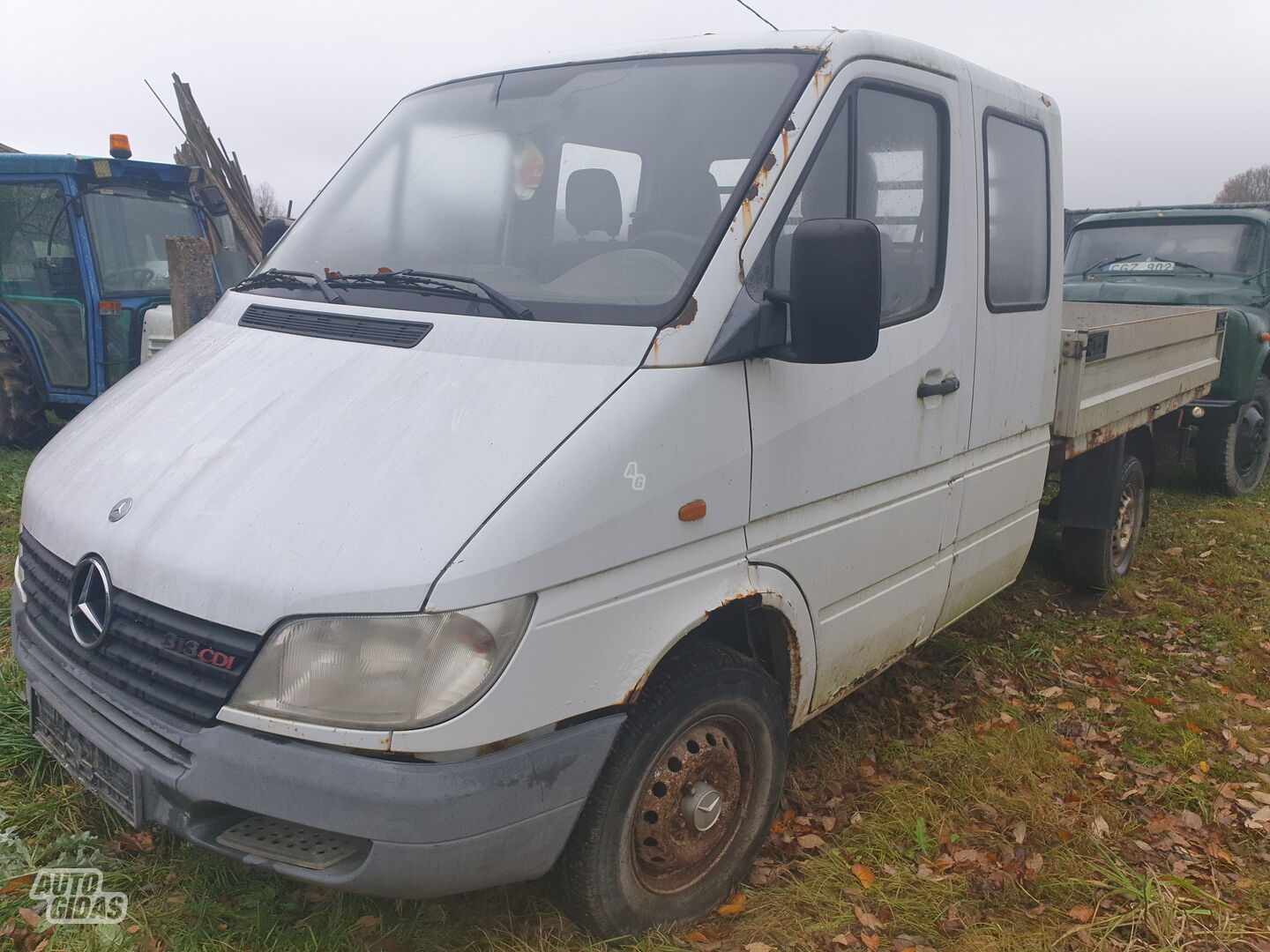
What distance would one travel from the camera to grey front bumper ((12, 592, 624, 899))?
6.97 ft

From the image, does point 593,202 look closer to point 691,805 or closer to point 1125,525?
point 691,805

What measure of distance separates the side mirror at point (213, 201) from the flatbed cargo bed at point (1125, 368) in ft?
24.2

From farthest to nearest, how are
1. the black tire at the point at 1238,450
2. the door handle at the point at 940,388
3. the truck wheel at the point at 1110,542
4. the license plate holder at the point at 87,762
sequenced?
1. the black tire at the point at 1238,450
2. the truck wheel at the point at 1110,542
3. the door handle at the point at 940,388
4. the license plate holder at the point at 87,762

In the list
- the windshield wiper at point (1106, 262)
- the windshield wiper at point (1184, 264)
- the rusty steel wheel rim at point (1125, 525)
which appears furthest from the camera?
the windshield wiper at point (1106, 262)

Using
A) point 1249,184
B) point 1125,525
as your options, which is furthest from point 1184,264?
point 1249,184

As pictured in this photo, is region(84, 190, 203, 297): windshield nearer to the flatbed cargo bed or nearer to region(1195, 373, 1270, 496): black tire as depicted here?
the flatbed cargo bed

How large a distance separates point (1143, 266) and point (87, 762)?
9027 millimetres

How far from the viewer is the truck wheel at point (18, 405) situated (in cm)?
888

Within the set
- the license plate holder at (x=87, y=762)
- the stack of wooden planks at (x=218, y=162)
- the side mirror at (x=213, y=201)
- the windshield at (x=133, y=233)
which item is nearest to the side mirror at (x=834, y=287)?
the license plate holder at (x=87, y=762)

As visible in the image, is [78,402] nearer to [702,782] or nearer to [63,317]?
[63,317]

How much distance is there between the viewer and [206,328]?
326 centimetres

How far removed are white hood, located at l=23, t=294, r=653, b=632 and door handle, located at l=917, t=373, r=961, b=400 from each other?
126cm

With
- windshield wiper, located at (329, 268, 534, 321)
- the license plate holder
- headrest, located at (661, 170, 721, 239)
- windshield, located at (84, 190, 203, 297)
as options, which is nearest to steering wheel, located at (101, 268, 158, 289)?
windshield, located at (84, 190, 203, 297)

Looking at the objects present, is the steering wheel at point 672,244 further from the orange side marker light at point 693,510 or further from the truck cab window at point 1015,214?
the truck cab window at point 1015,214
